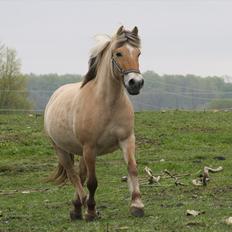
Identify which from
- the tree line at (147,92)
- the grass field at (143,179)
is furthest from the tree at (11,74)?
the grass field at (143,179)

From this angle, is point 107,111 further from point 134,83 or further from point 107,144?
point 134,83

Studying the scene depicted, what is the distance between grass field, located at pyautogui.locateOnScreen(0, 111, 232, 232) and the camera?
27.1 feet

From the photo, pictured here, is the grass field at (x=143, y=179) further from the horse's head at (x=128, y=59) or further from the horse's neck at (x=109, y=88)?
the horse's head at (x=128, y=59)

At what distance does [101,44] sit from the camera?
8.89 metres

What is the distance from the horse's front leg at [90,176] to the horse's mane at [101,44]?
45.1 inches

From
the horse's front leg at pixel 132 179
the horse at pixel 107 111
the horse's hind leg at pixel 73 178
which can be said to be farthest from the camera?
the horse's hind leg at pixel 73 178

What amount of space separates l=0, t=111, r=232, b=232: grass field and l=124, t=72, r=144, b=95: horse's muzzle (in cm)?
165

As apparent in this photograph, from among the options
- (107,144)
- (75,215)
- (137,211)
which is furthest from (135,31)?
(75,215)

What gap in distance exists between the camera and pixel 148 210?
9070 millimetres

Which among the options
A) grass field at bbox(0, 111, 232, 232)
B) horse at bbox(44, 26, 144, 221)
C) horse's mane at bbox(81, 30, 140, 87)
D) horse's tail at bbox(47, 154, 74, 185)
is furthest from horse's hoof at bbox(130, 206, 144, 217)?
horse's tail at bbox(47, 154, 74, 185)

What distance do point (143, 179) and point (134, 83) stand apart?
5.72m

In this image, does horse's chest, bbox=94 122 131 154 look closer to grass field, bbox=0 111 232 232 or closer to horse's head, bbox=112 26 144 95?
horse's head, bbox=112 26 144 95

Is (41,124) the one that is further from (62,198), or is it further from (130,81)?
(130,81)

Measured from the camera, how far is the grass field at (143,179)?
8.27 metres
